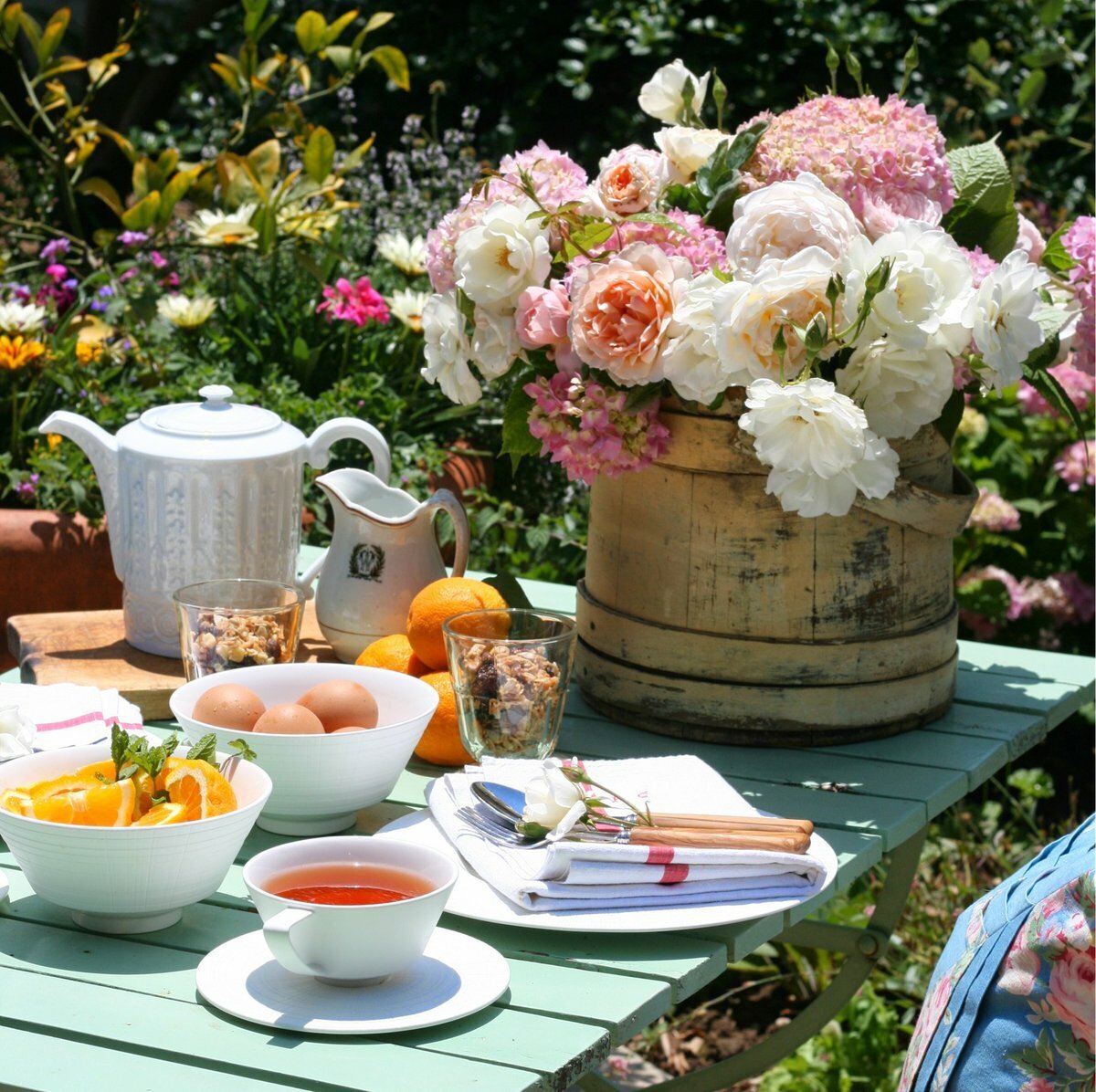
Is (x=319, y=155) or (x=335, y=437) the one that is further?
(x=319, y=155)

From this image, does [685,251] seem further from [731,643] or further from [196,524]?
[196,524]

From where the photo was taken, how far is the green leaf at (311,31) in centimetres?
301

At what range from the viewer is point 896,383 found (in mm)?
1338

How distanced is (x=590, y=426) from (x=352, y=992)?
0.61 metres

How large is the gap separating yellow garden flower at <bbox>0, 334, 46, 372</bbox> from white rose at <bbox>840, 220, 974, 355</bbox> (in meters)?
1.67

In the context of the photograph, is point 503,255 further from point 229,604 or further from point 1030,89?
point 1030,89

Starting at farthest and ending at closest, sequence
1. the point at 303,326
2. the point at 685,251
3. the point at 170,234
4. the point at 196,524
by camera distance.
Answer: the point at 170,234 < the point at 303,326 < the point at 196,524 < the point at 685,251

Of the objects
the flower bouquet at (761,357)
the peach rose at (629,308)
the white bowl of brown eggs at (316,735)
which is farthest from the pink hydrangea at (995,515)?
the white bowl of brown eggs at (316,735)

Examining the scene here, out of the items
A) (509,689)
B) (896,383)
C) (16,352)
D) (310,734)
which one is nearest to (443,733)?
(509,689)

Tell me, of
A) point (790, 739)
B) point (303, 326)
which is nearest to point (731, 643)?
point (790, 739)

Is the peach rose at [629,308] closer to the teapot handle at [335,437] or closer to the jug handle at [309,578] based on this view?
the teapot handle at [335,437]

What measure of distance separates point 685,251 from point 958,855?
177cm

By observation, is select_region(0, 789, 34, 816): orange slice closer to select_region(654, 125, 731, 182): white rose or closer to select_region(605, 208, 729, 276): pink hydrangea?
select_region(605, 208, 729, 276): pink hydrangea

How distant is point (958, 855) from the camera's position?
9.26 ft
